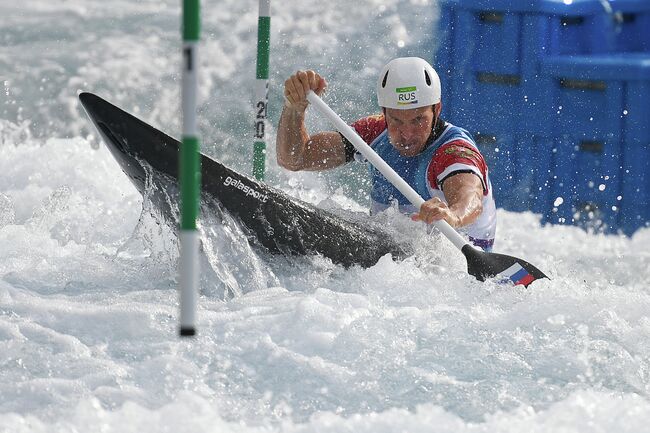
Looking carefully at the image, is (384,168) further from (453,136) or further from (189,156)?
(189,156)

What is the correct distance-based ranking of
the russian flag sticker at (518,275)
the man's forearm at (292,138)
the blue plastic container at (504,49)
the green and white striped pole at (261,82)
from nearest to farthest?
1. the russian flag sticker at (518,275)
2. the man's forearm at (292,138)
3. the green and white striped pole at (261,82)
4. the blue plastic container at (504,49)

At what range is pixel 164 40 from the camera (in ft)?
40.8

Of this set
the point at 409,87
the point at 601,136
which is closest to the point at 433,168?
the point at 409,87

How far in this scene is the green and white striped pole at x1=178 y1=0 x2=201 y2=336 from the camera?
2.87m

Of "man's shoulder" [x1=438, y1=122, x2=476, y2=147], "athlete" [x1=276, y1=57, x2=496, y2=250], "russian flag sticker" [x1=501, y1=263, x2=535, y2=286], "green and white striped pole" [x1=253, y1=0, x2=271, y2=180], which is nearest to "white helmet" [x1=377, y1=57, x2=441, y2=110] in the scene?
"athlete" [x1=276, y1=57, x2=496, y2=250]

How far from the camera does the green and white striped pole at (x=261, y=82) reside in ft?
19.4

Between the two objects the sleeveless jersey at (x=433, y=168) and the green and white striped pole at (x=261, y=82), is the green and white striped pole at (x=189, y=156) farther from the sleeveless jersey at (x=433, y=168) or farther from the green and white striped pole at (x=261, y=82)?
the green and white striped pole at (x=261, y=82)

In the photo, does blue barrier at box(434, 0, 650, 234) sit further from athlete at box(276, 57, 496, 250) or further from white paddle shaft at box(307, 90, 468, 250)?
white paddle shaft at box(307, 90, 468, 250)

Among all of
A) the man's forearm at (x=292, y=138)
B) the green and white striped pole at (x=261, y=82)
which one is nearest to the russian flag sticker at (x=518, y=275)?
the man's forearm at (x=292, y=138)

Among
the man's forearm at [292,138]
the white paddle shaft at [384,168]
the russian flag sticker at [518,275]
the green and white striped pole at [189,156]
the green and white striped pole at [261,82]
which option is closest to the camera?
the green and white striped pole at [189,156]

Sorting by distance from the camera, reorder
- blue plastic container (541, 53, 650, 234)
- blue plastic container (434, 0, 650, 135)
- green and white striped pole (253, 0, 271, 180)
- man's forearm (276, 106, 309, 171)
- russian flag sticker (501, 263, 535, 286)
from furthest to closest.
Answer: blue plastic container (434, 0, 650, 135), blue plastic container (541, 53, 650, 234), green and white striped pole (253, 0, 271, 180), man's forearm (276, 106, 309, 171), russian flag sticker (501, 263, 535, 286)

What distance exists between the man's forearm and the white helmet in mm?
472

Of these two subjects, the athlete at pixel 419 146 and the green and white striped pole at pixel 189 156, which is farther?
the athlete at pixel 419 146

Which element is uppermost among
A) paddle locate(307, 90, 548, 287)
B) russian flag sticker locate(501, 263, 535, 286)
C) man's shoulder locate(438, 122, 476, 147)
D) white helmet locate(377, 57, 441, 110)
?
white helmet locate(377, 57, 441, 110)
